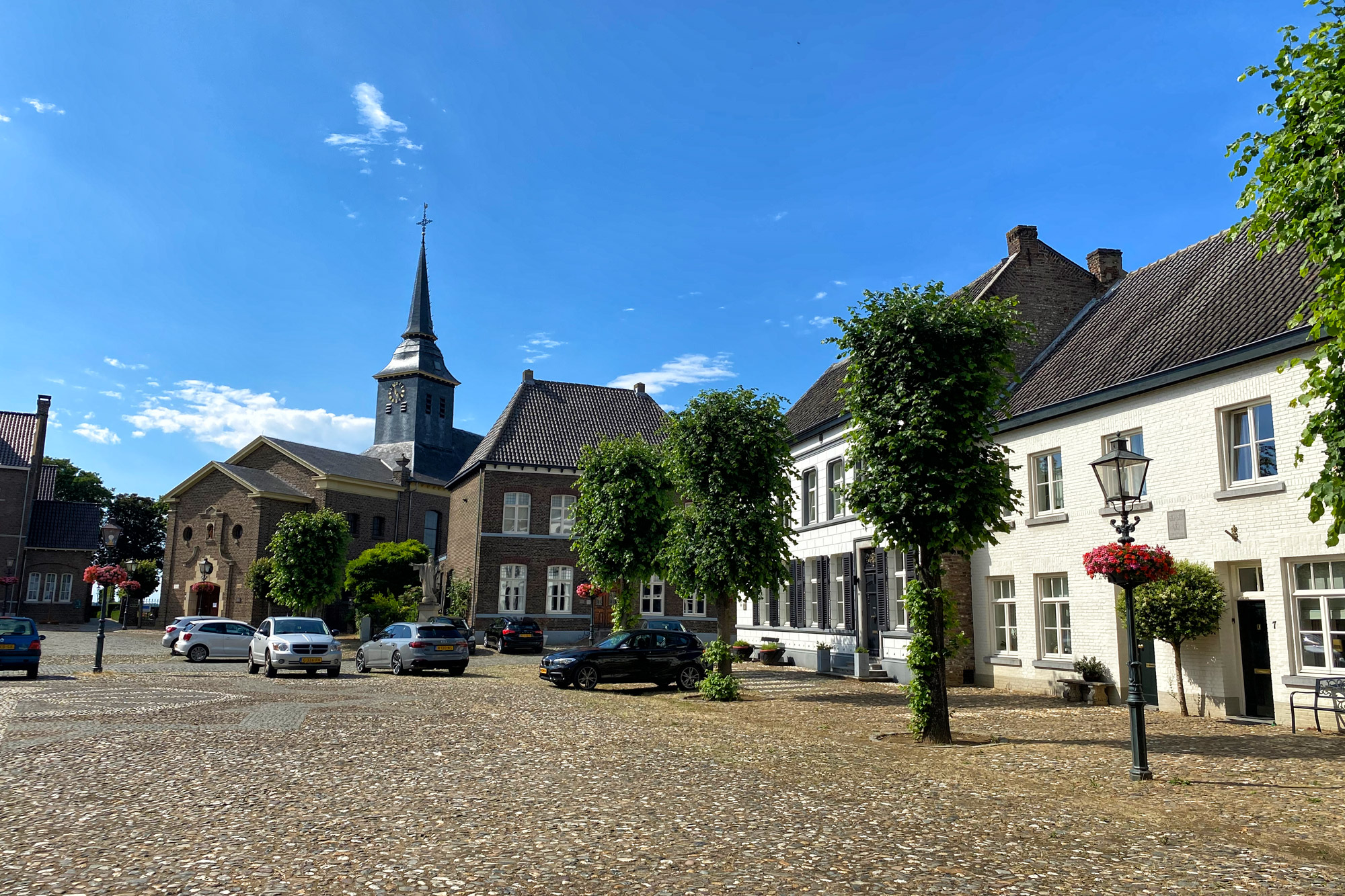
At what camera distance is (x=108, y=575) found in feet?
92.8

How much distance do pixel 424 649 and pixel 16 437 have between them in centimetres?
5391

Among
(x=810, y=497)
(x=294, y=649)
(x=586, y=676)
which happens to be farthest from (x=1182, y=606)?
(x=294, y=649)

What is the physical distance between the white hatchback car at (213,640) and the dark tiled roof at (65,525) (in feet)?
125

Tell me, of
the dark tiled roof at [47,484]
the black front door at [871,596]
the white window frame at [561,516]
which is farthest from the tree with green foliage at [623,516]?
the dark tiled roof at [47,484]

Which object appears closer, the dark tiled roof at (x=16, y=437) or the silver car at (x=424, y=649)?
the silver car at (x=424, y=649)

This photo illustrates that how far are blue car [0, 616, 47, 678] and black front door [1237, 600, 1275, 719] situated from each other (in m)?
26.8

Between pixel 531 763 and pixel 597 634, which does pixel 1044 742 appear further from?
pixel 597 634

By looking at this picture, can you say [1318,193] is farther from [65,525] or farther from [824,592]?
[65,525]

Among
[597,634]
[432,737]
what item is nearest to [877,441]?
[432,737]

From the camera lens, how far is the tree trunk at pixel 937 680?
1334 cm

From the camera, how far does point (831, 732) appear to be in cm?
1472

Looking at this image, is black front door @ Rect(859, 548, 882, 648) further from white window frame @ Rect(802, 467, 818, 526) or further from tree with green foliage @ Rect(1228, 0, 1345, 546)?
tree with green foliage @ Rect(1228, 0, 1345, 546)

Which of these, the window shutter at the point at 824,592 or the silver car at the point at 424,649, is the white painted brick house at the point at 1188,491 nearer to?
the window shutter at the point at 824,592

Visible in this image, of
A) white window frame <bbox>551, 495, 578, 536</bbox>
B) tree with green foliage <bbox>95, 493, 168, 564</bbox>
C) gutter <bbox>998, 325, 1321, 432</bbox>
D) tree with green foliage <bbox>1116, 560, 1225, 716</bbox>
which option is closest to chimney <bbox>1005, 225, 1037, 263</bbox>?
gutter <bbox>998, 325, 1321, 432</bbox>
